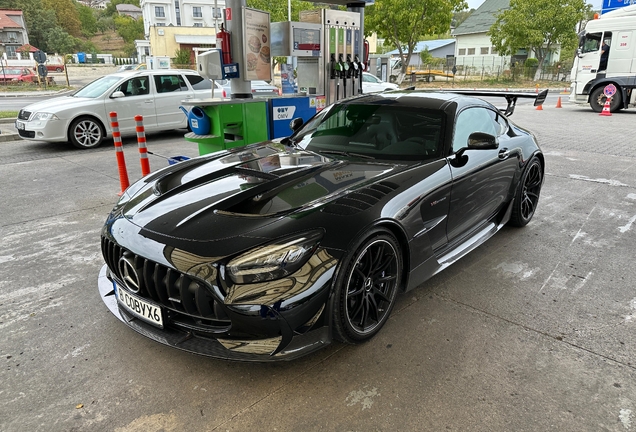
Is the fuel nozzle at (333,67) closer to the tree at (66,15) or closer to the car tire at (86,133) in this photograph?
the car tire at (86,133)

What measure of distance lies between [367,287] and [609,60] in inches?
706

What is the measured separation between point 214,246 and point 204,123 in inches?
183

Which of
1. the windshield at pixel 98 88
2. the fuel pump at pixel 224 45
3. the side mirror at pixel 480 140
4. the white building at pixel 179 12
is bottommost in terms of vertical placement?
the side mirror at pixel 480 140

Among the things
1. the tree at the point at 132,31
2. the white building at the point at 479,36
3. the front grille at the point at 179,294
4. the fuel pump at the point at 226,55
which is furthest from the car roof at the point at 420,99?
the tree at the point at 132,31

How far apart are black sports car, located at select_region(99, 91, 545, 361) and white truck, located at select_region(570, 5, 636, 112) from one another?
1566 cm

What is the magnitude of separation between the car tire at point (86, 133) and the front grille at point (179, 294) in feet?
26.6

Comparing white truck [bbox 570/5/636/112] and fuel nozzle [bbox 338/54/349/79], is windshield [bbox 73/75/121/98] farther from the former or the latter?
white truck [bbox 570/5/636/112]

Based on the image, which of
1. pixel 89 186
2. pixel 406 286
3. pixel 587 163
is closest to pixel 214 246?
pixel 406 286

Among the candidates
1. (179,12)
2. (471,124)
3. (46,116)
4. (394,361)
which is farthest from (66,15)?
(394,361)

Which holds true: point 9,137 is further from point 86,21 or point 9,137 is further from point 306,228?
point 86,21

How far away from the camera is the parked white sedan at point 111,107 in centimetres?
920

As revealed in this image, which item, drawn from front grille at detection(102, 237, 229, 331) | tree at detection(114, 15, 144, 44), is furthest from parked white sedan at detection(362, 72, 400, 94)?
tree at detection(114, 15, 144, 44)

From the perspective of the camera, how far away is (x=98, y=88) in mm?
10000

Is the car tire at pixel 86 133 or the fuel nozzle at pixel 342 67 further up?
the fuel nozzle at pixel 342 67
